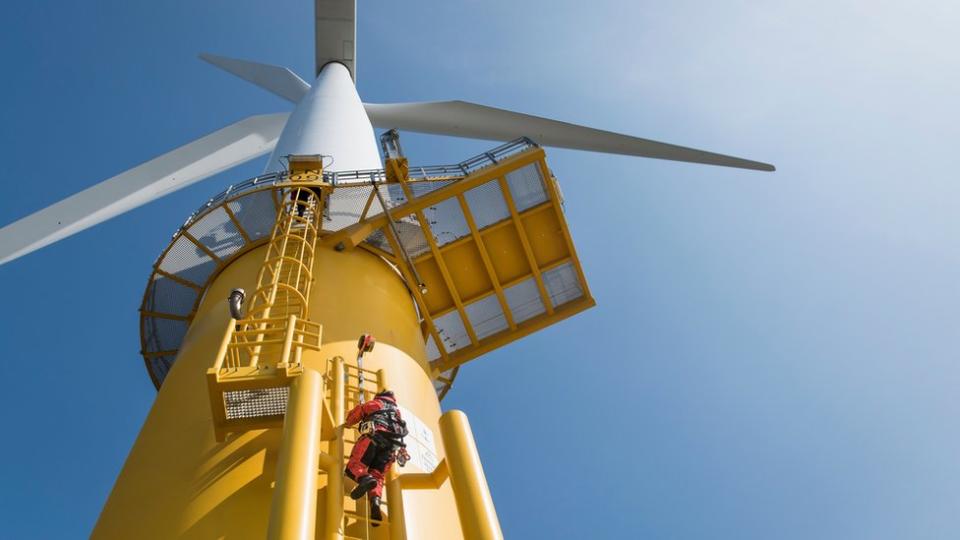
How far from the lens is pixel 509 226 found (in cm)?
1474

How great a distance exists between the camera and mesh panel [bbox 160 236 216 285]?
1381 centimetres

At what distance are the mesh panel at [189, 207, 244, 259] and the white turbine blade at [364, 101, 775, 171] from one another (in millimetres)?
10483

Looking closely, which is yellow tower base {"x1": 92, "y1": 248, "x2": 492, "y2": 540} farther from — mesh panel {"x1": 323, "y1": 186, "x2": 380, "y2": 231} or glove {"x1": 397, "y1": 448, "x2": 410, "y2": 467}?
mesh panel {"x1": 323, "y1": 186, "x2": 380, "y2": 231}

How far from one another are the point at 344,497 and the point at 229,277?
22.9ft

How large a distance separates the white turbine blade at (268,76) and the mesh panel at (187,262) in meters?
14.9

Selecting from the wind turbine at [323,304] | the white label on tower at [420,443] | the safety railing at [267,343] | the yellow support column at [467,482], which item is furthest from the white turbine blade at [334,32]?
the yellow support column at [467,482]

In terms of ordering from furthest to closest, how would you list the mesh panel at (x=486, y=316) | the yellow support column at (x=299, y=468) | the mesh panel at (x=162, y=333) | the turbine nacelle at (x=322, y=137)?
1. the turbine nacelle at (x=322, y=137)
2. the mesh panel at (x=486, y=316)
3. the mesh panel at (x=162, y=333)
4. the yellow support column at (x=299, y=468)

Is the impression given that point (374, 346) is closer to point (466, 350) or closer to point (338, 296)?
point (338, 296)

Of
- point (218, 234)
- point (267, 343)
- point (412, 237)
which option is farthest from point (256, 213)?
point (267, 343)

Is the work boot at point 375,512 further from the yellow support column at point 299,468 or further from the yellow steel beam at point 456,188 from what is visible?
the yellow steel beam at point 456,188

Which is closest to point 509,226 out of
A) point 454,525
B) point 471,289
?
point 471,289

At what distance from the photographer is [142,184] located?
1791 cm

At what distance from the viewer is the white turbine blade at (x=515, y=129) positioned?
62.4 ft

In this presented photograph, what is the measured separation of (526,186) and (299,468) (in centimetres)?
969
